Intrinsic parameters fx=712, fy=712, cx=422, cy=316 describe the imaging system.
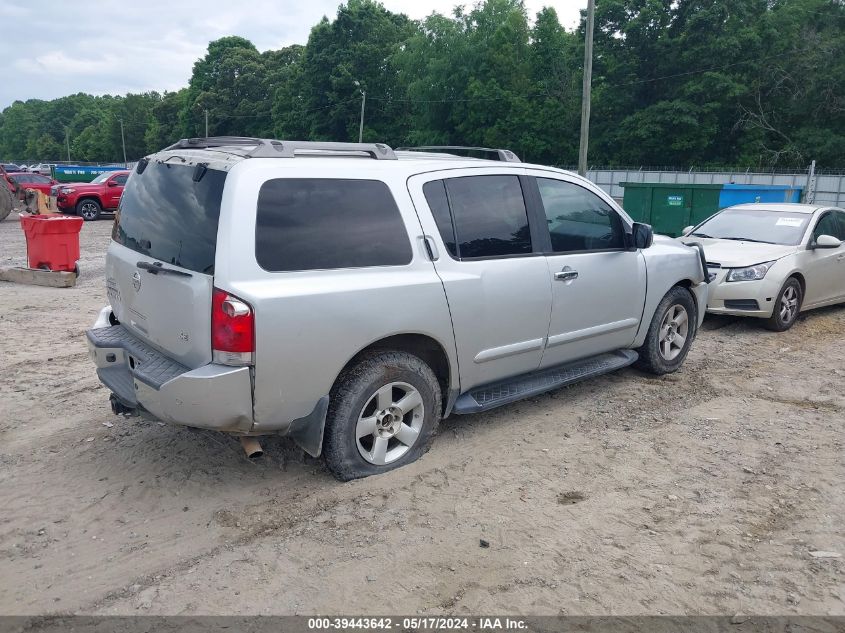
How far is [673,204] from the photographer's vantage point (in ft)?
55.3

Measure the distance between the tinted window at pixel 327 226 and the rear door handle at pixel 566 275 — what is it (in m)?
1.30

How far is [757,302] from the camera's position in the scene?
26.9 feet

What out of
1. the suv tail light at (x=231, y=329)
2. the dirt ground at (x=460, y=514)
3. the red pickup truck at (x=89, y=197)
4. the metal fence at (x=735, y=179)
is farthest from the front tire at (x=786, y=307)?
the red pickup truck at (x=89, y=197)

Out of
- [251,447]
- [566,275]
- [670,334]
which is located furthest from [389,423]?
[670,334]

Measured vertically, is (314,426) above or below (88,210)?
below

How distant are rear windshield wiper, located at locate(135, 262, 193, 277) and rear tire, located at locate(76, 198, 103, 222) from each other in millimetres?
21616

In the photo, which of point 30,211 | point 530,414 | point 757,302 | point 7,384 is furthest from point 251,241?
point 30,211

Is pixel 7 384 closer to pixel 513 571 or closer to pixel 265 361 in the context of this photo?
pixel 265 361

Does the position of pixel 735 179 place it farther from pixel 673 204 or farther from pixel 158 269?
pixel 158 269

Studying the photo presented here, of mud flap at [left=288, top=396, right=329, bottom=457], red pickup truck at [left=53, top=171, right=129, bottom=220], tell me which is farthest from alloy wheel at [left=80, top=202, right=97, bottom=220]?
mud flap at [left=288, top=396, right=329, bottom=457]

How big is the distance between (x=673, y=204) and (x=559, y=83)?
48.4 meters

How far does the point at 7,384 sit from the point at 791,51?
56792 millimetres

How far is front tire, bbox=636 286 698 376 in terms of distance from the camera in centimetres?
615

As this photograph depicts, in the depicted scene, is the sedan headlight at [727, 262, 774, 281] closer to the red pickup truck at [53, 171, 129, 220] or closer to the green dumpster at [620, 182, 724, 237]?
the green dumpster at [620, 182, 724, 237]
